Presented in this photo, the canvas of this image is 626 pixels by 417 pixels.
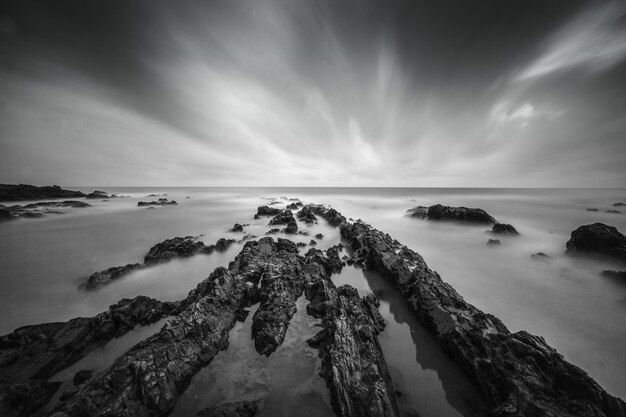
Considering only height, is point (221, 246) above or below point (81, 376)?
above

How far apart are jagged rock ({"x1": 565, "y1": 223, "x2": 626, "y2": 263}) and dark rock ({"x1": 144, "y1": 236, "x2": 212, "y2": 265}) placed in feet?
65.6

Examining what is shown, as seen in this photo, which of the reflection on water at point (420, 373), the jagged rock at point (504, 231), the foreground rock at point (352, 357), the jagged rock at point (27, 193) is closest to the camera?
the foreground rock at point (352, 357)

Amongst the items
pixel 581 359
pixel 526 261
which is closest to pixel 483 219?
pixel 526 261

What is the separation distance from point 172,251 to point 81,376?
7190 millimetres

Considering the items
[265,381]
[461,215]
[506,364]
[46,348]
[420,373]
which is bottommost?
[420,373]

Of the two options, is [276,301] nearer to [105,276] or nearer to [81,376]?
[81,376]

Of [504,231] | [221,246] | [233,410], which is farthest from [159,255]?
[504,231]

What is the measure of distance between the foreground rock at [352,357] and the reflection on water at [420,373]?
1.35 ft

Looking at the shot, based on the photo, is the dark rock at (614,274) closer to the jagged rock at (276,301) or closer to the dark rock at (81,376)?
the jagged rock at (276,301)

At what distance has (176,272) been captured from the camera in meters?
8.94

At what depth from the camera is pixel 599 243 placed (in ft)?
32.4

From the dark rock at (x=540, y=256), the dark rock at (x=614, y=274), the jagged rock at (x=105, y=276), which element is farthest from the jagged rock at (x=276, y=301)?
the dark rock at (x=540, y=256)

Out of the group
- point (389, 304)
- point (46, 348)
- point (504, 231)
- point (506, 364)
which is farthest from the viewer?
point (504, 231)

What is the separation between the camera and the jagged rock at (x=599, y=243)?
944 cm
